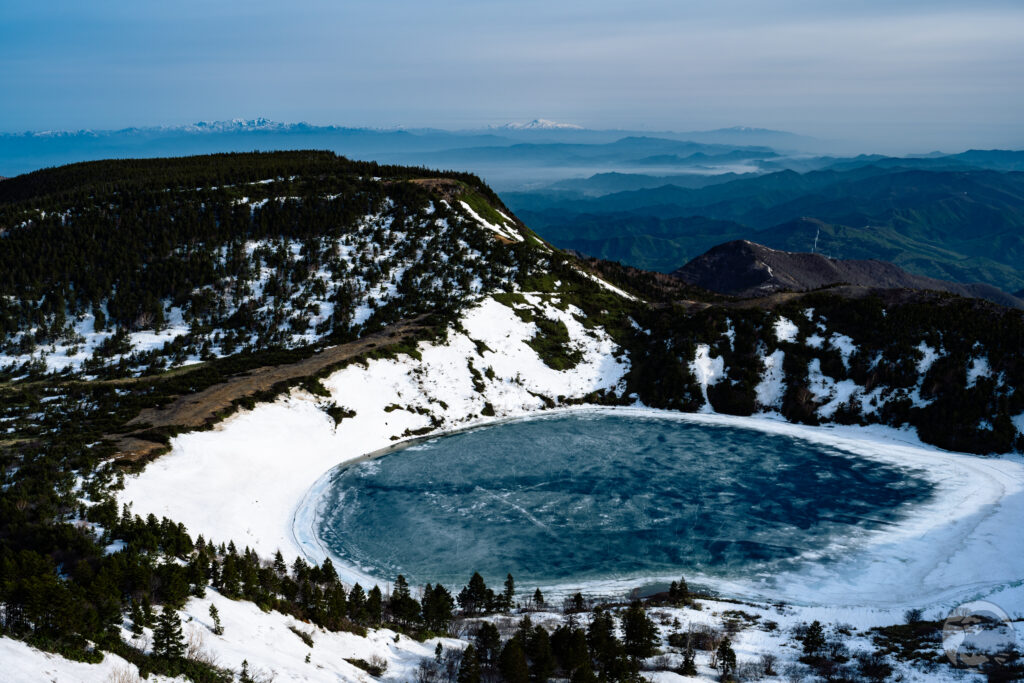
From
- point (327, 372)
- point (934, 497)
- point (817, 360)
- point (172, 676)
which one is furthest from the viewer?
point (817, 360)

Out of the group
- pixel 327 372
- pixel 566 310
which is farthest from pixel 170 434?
pixel 566 310

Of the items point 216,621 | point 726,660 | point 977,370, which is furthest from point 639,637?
point 977,370

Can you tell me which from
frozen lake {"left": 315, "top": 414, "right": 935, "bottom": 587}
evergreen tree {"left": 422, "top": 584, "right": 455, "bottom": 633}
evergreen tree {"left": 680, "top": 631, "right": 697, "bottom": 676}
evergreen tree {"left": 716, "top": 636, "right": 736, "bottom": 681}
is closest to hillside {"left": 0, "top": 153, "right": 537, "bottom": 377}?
frozen lake {"left": 315, "top": 414, "right": 935, "bottom": 587}

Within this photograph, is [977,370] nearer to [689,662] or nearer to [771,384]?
[771,384]

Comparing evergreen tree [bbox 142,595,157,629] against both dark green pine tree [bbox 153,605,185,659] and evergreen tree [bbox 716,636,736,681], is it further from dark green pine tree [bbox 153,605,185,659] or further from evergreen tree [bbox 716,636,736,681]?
evergreen tree [bbox 716,636,736,681]

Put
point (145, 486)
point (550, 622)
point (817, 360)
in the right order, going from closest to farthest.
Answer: point (550, 622), point (145, 486), point (817, 360)

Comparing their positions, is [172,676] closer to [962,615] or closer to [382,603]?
[382,603]
